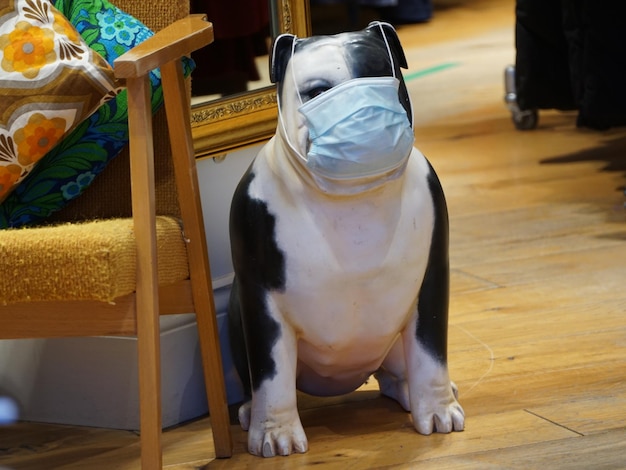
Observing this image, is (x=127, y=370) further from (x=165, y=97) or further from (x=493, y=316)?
(x=493, y=316)

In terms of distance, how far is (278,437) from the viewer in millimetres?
1577

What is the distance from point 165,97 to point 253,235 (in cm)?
23

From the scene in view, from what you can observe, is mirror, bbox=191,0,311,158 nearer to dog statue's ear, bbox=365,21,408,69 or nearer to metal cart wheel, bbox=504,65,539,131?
dog statue's ear, bbox=365,21,408,69

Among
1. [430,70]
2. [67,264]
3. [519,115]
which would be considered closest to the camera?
[67,264]

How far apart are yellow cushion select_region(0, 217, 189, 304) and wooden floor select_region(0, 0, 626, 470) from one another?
0.39m

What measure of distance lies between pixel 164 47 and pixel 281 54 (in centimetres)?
17

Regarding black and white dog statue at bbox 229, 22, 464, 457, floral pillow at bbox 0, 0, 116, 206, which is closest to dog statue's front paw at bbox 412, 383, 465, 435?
black and white dog statue at bbox 229, 22, 464, 457

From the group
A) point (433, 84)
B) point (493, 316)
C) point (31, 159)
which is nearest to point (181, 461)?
point (31, 159)

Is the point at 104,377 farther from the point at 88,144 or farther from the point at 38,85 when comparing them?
the point at 38,85

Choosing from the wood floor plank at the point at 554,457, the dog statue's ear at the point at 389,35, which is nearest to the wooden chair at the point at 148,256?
the dog statue's ear at the point at 389,35

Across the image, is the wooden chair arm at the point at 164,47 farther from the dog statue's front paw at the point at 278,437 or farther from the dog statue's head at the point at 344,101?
the dog statue's front paw at the point at 278,437

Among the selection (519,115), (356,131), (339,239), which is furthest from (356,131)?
(519,115)

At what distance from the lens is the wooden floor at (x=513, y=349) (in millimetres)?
1567

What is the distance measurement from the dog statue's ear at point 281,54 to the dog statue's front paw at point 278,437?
1.60 feet
